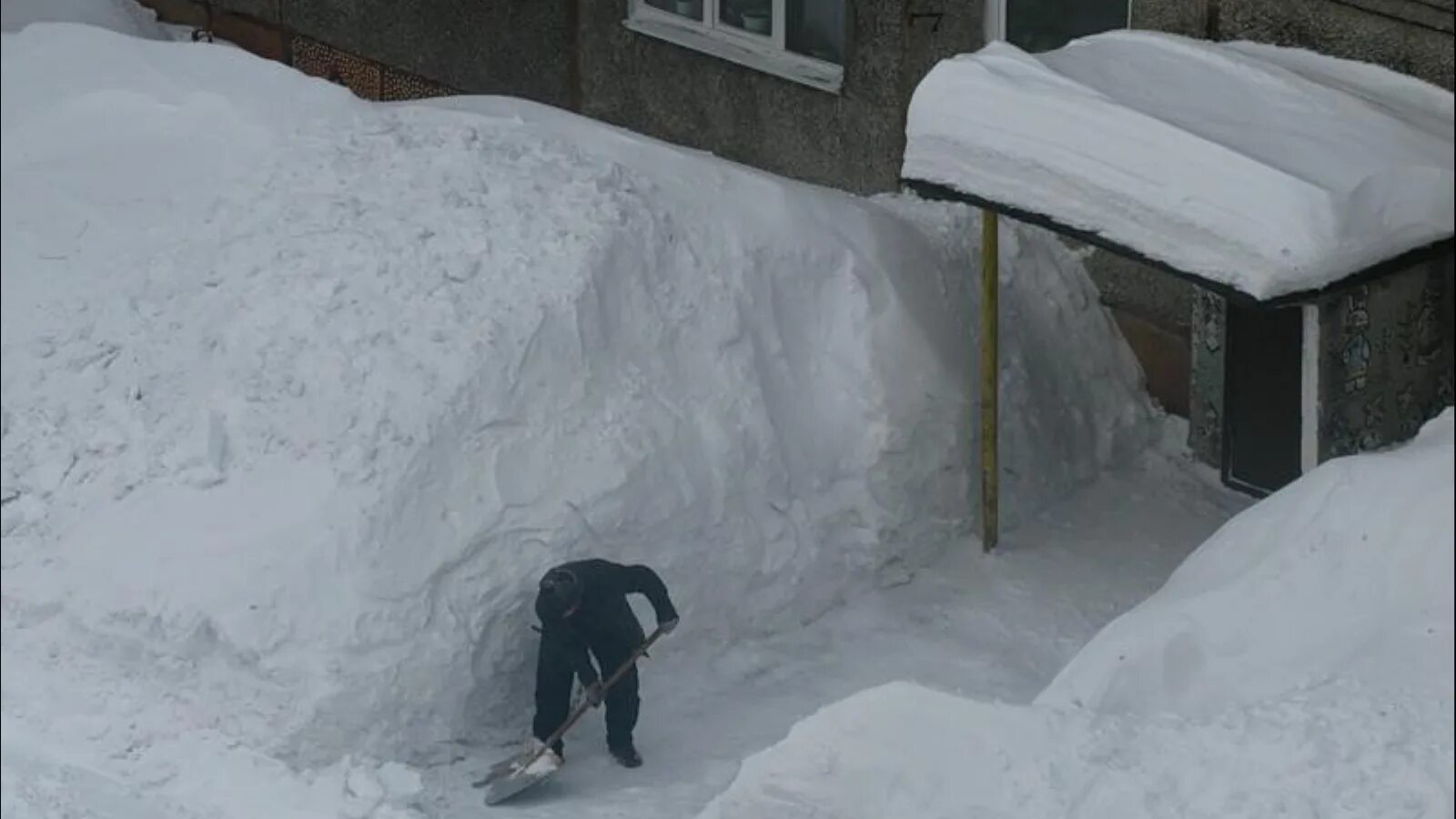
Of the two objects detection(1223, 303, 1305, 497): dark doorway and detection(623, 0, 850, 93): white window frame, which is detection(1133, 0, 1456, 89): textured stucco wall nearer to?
detection(1223, 303, 1305, 497): dark doorway

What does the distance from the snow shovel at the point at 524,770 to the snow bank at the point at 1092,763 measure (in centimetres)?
73

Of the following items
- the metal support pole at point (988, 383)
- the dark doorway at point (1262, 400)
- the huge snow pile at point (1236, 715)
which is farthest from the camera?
the metal support pole at point (988, 383)

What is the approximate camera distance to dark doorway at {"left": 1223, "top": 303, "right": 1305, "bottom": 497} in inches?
344

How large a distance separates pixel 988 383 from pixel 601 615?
70.0 inches

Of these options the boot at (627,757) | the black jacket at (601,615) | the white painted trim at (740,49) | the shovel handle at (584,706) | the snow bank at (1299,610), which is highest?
the white painted trim at (740,49)

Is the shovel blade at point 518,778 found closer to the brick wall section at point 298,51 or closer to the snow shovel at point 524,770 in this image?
the snow shovel at point 524,770

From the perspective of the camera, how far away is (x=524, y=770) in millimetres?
8523

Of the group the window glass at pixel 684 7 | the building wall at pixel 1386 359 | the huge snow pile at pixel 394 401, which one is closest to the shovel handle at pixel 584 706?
the huge snow pile at pixel 394 401

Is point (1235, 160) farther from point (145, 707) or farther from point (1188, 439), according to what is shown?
point (145, 707)

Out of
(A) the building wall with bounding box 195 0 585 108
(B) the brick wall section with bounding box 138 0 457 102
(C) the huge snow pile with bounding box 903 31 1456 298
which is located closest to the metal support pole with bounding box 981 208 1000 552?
(C) the huge snow pile with bounding box 903 31 1456 298

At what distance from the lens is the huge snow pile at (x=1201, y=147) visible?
7.43 m

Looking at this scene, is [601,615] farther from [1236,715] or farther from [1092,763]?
[1236,715]

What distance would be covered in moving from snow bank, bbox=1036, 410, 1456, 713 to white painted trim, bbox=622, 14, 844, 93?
12.9 feet

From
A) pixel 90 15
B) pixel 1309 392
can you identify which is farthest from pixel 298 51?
pixel 1309 392
